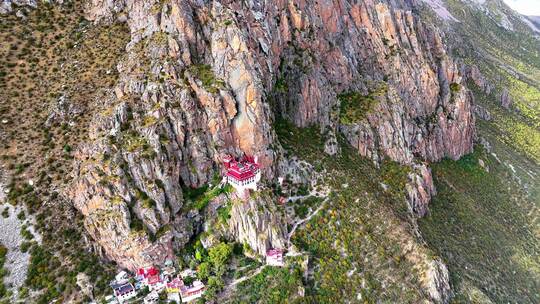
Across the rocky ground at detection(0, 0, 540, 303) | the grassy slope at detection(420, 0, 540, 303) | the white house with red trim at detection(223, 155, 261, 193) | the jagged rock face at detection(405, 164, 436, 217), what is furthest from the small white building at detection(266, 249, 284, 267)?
the jagged rock face at detection(405, 164, 436, 217)

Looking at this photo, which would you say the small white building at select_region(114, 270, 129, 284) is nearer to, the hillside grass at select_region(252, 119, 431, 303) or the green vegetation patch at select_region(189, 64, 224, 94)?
the hillside grass at select_region(252, 119, 431, 303)

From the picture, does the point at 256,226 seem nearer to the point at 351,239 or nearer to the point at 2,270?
the point at 351,239

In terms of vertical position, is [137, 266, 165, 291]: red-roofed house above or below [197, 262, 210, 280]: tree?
below

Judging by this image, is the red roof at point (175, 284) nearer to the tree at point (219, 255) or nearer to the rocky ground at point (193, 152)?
the rocky ground at point (193, 152)

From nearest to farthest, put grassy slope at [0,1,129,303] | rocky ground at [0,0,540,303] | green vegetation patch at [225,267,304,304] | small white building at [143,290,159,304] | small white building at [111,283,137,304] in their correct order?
small white building at [111,283,137,304], small white building at [143,290,159,304], grassy slope at [0,1,129,303], green vegetation patch at [225,267,304,304], rocky ground at [0,0,540,303]

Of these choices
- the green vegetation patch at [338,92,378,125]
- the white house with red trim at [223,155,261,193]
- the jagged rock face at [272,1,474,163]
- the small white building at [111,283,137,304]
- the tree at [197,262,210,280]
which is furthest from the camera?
the green vegetation patch at [338,92,378,125]

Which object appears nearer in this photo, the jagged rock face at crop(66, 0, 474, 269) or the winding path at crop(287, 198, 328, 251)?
the jagged rock face at crop(66, 0, 474, 269)

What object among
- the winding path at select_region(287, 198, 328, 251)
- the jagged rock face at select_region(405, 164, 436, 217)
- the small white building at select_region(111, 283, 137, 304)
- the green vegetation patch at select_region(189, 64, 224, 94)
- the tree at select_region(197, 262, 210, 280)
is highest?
the green vegetation patch at select_region(189, 64, 224, 94)
